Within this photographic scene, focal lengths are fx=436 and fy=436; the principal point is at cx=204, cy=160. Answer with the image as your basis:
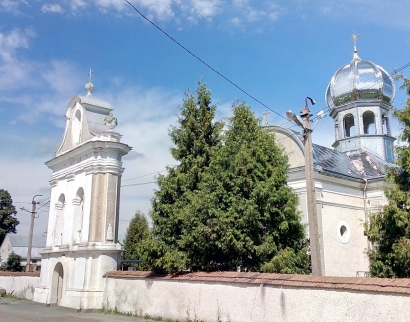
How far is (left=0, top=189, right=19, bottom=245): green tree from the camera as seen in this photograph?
5761cm

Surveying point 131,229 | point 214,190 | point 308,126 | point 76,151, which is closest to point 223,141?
point 214,190

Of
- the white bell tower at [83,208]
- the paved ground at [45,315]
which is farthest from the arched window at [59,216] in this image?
the paved ground at [45,315]

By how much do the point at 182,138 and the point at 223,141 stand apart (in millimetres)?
1492

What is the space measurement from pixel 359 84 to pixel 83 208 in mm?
19407

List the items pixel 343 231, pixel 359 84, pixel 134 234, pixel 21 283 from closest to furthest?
1. pixel 343 231
2. pixel 21 283
3. pixel 359 84
4. pixel 134 234

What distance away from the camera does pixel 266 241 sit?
1330 centimetres

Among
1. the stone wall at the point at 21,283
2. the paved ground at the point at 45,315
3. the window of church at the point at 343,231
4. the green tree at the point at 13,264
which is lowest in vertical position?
the paved ground at the point at 45,315

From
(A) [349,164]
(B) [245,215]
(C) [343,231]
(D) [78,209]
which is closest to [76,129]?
(D) [78,209]

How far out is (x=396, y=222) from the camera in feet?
37.0

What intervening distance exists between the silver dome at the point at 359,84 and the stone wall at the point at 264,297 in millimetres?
19429

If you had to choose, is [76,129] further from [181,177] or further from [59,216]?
[181,177]

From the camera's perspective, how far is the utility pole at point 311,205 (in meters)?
10.6

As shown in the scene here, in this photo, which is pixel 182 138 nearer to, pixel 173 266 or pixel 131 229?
pixel 173 266

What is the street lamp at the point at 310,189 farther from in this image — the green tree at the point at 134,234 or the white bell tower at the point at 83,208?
the green tree at the point at 134,234
